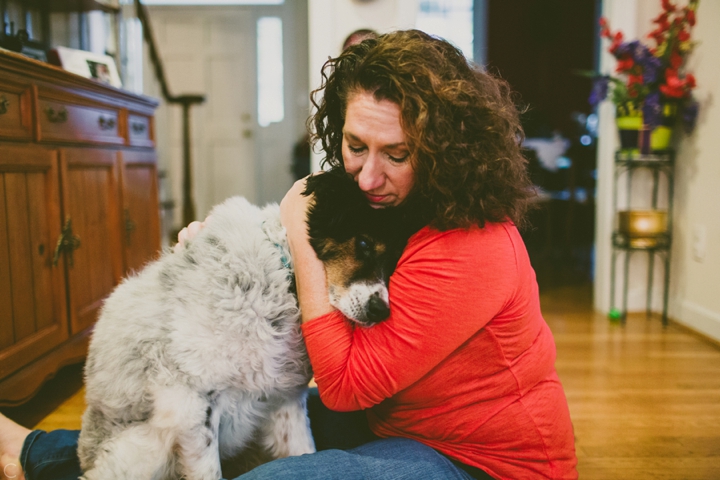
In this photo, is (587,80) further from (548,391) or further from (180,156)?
(548,391)

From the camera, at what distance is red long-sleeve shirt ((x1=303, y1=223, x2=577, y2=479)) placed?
1.08m

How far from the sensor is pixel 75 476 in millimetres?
1454

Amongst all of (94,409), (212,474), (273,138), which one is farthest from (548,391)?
(273,138)

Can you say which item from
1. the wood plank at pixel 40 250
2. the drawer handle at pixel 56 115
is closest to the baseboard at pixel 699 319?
the wood plank at pixel 40 250

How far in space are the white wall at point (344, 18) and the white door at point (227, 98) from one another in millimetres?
3070

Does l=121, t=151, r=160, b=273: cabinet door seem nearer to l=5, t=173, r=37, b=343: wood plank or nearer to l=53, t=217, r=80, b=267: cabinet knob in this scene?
l=53, t=217, r=80, b=267: cabinet knob

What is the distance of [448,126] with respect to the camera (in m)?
1.07

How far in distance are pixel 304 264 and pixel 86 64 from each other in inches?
92.8

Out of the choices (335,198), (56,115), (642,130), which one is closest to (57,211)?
(56,115)

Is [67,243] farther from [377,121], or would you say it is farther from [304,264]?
[377,121]

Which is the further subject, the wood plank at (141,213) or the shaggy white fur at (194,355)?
the wood plank at (141,213)

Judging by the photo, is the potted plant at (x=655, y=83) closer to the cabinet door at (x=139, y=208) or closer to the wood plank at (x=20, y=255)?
the cabinet door at (x=139, y=208)

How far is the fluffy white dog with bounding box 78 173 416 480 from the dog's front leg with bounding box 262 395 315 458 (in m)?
0.06

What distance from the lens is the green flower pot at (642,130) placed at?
3307mm
